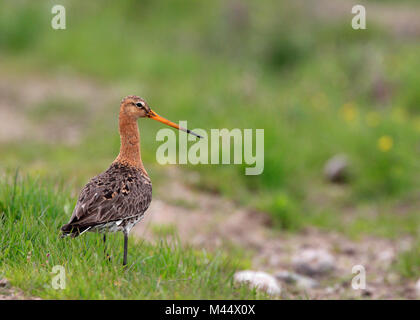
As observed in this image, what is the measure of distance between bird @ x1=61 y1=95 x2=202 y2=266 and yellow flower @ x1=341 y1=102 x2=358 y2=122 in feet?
20.4

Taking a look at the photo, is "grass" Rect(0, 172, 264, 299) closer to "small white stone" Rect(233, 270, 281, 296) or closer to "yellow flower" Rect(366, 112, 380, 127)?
"small white stone" Rect(233, 270, 281, 296)

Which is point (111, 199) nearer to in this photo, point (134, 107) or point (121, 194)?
point (121, 194)

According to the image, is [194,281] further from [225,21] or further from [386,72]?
[225,21]

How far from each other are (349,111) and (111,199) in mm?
7050

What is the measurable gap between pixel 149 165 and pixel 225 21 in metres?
6.44

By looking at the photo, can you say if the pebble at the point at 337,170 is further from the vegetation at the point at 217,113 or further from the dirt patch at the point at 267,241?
the dirt patch at the point at 267,241

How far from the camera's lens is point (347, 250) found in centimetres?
798

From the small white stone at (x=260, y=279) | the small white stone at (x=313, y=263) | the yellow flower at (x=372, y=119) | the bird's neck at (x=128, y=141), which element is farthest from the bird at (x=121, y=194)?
the yellow flower at (x=372, y=119)

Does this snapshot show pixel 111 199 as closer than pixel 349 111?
Yes

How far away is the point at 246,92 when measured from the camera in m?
11.3

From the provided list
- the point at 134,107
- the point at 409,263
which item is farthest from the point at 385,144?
the point at 134,107

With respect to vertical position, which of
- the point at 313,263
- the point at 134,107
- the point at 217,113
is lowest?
the point at 313,263

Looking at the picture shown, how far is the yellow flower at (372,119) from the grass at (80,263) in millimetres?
5669

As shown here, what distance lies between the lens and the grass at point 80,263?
14.4 ft
